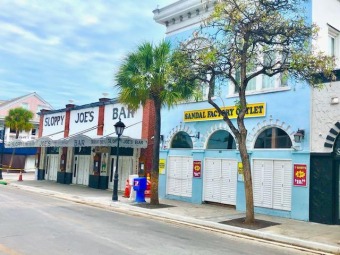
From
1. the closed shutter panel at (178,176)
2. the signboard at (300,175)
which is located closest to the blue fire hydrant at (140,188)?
the closed shutter panel at (178,176)

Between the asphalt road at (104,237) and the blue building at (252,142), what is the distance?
15.0 feet

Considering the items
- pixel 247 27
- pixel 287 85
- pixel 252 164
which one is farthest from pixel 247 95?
pixel 247 27

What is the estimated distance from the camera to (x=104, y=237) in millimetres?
9445

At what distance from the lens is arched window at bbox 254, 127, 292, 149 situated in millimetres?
15015

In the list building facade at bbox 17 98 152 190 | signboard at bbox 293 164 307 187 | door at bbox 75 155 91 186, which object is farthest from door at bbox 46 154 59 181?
signboard at bbox 293 164 307 187

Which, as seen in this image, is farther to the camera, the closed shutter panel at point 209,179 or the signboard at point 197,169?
the signboard at point 197,169

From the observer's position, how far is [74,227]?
10695mm

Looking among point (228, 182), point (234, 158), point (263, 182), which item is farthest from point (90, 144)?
point (263, 182)

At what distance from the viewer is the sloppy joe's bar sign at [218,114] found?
52.3 feet

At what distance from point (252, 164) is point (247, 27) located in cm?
606

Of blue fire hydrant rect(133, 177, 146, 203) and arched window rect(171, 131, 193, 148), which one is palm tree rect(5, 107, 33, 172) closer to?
arched window rect(171, 131, 193, 148)

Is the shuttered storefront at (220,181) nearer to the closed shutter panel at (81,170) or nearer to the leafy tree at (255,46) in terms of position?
the leafy tree at (255,46)

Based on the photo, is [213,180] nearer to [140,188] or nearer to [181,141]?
[181,141]

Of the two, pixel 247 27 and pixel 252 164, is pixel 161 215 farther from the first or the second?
pixel 247 27
